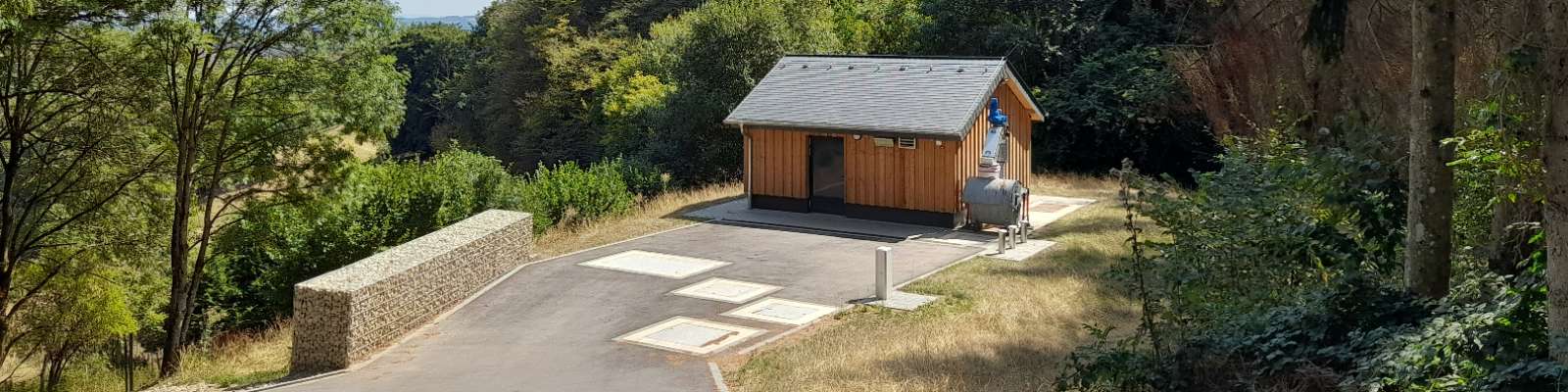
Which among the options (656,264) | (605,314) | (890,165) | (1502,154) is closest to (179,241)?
(656,264)

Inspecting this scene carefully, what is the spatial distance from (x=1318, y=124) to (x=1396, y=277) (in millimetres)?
11773

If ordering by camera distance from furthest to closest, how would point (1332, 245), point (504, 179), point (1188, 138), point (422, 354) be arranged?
1. point (1188, 138)
2. point (504, 179)
3. point (422, 354)
4. point (1332, 245)

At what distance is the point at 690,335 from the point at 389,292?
12.4ft

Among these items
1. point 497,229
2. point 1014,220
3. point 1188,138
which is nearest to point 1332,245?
point 1014,220

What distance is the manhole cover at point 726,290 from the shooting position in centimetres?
1677

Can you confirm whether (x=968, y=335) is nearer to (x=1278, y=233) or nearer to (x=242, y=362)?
(x=1278, y=233)

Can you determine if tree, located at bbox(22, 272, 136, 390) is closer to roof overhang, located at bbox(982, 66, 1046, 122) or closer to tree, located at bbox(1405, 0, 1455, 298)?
roof overhang, located at bbox(982, 66, 1046, 122)

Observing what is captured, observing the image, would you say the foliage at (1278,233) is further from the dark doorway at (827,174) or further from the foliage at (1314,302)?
the dark doorway at (827,174)

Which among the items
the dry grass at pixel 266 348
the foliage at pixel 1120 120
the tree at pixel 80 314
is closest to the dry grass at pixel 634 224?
the dry grass at pixel 266 348

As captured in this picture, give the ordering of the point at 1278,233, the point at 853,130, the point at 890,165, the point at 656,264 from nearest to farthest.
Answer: the point at 1278,233, the point at 656,264, the point at 853,130, the point at 890,165

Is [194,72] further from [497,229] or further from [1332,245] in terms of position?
[1332,245]

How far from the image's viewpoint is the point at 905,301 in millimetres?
15906

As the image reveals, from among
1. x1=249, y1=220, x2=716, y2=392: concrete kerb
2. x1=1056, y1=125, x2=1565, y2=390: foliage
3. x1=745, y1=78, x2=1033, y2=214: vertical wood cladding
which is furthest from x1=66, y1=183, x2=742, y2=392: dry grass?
x1=1056, y1=125, x2=1565, y2=390: foliage

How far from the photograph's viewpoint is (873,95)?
23.6 m
